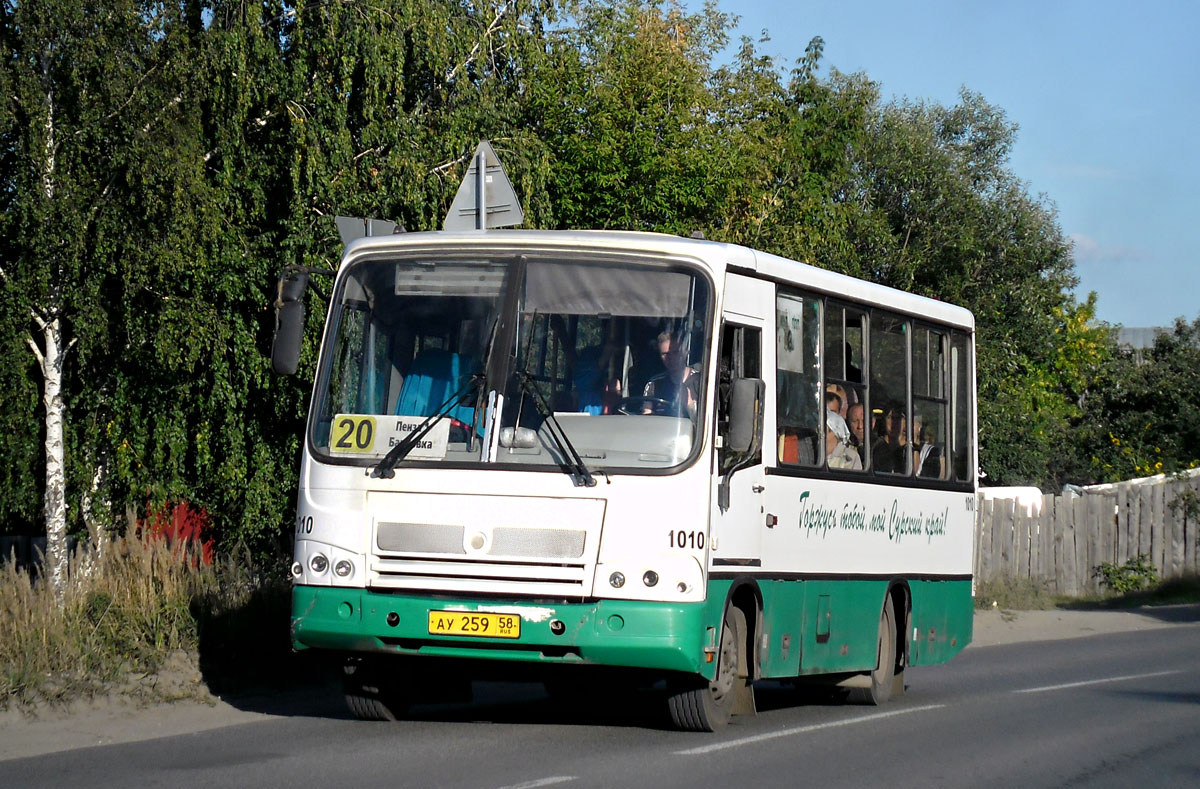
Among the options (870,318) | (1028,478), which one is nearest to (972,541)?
(870,318)

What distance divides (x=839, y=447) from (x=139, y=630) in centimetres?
549

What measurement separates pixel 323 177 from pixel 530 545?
9.87 metres

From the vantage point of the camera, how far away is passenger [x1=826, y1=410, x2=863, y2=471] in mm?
12180

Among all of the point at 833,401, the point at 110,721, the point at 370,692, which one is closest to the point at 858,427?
the point at 833,401

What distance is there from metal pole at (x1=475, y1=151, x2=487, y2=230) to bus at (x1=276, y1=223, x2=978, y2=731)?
2.71 meters

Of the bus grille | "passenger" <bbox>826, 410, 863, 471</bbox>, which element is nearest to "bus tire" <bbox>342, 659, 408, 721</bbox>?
the bus grille

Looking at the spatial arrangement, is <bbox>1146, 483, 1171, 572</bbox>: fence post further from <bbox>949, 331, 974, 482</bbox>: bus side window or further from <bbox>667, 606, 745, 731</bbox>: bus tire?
<bbox>667, 606, 745, 731</bbox>: bus tire

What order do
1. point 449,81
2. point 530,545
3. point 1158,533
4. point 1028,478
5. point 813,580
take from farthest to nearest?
1. point 1028,478
2. point 1158,533
3. point 449,81
4. point 813,580
5. point 530,545

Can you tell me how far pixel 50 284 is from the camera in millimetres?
18078

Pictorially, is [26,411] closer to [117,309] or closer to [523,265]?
[117,309]

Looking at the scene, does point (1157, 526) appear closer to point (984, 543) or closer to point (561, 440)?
point (984, 543)

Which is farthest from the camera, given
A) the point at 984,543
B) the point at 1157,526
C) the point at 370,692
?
the point at 1157,526

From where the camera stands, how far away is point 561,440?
997 cm

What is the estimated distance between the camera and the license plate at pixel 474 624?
9.76 metres
